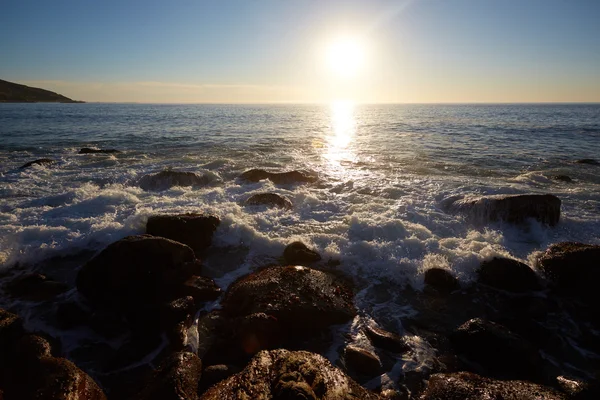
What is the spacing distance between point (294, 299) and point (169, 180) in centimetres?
1081

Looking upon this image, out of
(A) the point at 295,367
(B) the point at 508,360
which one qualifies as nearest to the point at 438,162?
(B) the point at 508,360

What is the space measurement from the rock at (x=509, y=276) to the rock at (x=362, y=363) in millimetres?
3836

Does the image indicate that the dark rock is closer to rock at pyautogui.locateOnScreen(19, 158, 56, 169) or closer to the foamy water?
the foamy water

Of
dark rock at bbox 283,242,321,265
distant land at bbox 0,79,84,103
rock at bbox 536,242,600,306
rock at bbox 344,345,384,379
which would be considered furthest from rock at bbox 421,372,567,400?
distant land at bbox 0,79,84,103

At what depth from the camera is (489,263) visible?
26.3 feet

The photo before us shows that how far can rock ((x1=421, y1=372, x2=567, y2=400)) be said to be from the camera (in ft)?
14.6

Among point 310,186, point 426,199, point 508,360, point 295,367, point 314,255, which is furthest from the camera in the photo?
point 310,186

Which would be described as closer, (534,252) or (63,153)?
(534,252)

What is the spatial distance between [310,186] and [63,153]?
18476mm

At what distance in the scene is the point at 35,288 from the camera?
7.15 metres

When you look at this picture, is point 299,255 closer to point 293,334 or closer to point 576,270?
point 293,334

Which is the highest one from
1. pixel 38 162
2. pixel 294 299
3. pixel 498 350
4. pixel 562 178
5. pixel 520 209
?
pixel 38 162

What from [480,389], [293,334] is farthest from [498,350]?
[293,334]

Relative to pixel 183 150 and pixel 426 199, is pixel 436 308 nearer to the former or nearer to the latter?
pixel 426 199
